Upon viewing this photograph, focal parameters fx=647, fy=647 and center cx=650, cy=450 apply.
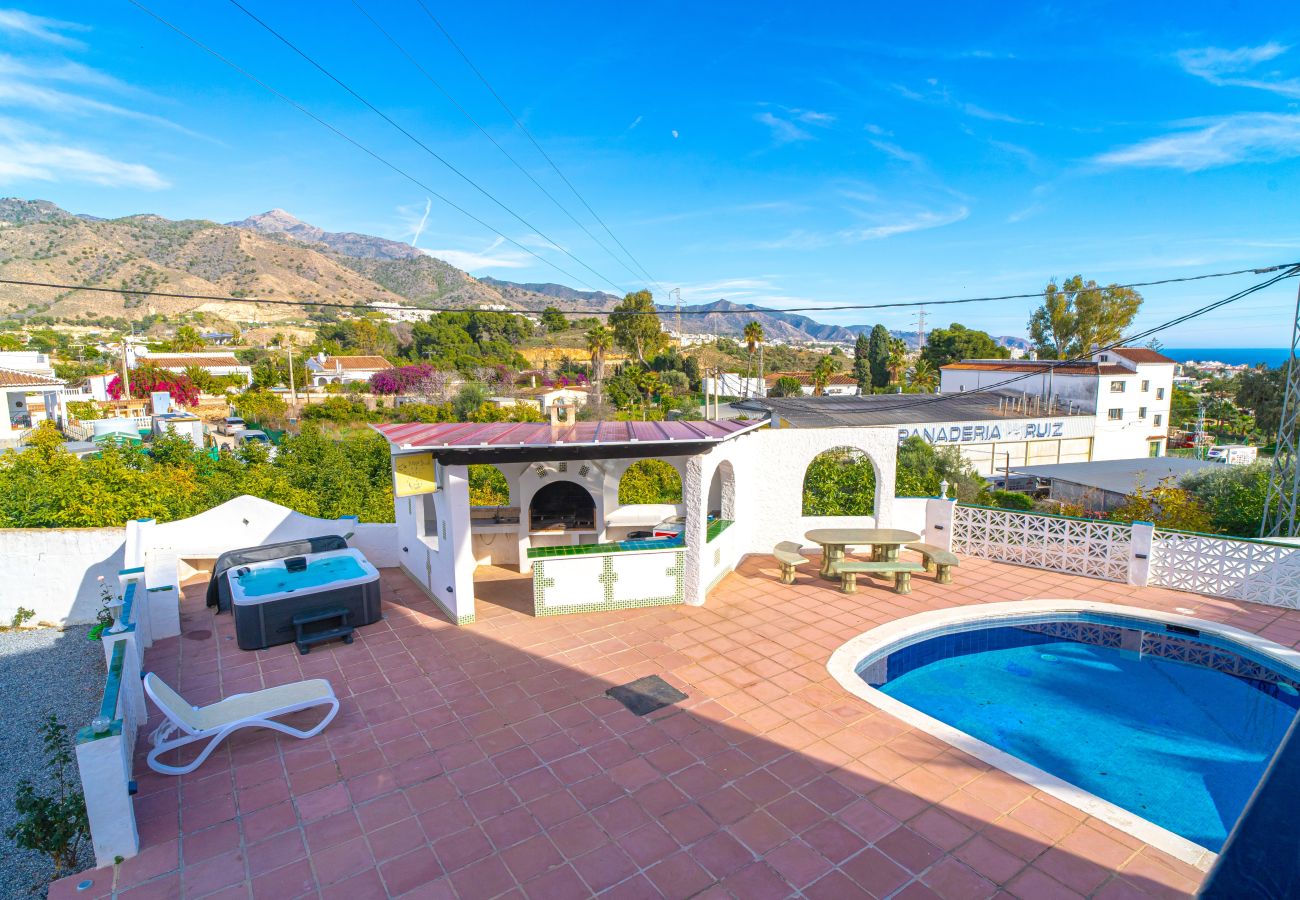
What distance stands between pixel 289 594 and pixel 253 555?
187cm

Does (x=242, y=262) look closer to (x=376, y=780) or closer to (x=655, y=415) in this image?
(x=655, y=415)

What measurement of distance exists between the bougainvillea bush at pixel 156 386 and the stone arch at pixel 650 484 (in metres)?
43.3

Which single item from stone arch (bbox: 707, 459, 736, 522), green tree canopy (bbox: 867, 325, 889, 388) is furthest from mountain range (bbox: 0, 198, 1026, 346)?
stone arch (bbox: 707, 459, 736, 522)

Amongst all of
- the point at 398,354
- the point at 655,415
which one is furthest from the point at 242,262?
the point at 655,415

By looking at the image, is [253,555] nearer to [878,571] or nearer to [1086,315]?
[878,571]

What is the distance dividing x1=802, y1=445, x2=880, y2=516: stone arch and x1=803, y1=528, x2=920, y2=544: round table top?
3.29 meters

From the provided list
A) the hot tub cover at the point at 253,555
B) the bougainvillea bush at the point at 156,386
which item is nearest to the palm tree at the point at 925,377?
the hot tub cover at the point at 253,555

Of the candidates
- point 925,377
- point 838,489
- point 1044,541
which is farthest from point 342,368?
point 1044,541

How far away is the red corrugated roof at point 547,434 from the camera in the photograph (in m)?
7.92

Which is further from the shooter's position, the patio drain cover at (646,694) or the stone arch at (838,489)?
the stone arch at (838,489)

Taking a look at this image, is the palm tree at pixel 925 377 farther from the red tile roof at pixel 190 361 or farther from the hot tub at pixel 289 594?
the red tile roof at pixel 190 361

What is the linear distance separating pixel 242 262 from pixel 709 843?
127 m

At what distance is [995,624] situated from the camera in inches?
351

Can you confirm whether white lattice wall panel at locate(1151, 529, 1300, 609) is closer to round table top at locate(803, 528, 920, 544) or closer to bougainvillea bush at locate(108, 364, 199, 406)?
round table top at locate(803, 528, 920, 544)
